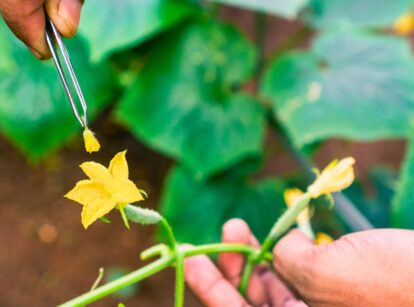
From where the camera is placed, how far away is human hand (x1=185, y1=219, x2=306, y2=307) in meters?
0.83

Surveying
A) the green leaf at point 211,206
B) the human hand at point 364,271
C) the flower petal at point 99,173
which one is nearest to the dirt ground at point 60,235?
the green leaf at point 211,206

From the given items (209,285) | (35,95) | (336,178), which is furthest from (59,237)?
(336,178)

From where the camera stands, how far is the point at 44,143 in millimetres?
1287

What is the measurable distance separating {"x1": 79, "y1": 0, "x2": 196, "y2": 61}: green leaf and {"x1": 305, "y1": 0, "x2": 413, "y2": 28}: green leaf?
41 centimetres

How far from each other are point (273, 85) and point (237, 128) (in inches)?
4.8

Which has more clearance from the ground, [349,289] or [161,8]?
[161,8]

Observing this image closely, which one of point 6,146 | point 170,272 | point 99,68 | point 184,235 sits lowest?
point 170,272

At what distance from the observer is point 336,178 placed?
26.6 inches

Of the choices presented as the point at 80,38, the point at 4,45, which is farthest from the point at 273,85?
the point at 4,45

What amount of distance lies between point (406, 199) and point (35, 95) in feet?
2.57

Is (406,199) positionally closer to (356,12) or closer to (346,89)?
(346,89)

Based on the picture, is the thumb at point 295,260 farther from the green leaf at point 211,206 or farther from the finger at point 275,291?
the green leaf at point 211,206

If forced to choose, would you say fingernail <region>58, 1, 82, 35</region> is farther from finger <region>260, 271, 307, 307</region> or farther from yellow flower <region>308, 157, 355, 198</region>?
finger <region>260, 271, 307, 307</region>

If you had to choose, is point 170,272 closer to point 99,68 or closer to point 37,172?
point 37,172
